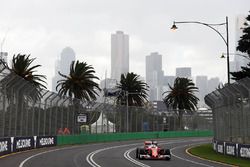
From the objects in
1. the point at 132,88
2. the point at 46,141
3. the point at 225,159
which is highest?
the point at 132,88

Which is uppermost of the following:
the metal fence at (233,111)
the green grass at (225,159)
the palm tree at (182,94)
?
the palm tree at (182,94)

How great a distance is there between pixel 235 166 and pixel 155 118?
4835 cm

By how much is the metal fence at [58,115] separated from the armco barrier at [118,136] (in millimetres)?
669

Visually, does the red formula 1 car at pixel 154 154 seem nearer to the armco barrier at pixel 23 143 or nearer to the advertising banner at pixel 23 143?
the armco barrier at pixel 23 143

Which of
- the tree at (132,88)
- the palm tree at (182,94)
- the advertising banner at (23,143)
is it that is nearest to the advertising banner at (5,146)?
the advertising banner at (23,143)

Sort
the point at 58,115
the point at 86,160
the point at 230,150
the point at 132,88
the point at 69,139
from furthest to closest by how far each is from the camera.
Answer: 1. the point at 132,88
2. the point at 69,139
3. the point at 58,115
4. the point at 230,150
5. the point at 86,160

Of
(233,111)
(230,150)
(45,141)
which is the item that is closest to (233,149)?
(230,150)

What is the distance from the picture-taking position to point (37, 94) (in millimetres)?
34906

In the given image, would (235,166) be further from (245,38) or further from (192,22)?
(245,38)

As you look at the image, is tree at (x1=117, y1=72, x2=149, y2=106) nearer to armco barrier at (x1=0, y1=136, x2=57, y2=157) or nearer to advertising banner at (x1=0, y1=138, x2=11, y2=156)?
armco barrier at (x1=0, y1=136, x2=57, y2=157)

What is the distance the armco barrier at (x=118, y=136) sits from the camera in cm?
4584

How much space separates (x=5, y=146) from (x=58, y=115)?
14145mm

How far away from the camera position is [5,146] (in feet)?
92.9

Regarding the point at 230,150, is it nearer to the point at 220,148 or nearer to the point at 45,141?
the point at 220,148
